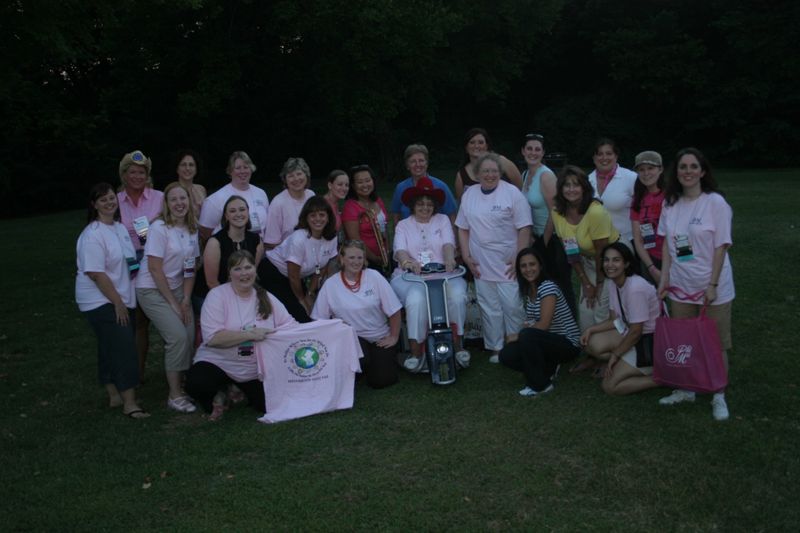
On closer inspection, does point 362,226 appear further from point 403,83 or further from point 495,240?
point 403,83

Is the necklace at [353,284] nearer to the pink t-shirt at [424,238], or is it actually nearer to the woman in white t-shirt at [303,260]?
the woman in white t-shirt at [303,260]

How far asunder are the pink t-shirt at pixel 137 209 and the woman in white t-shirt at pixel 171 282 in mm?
613

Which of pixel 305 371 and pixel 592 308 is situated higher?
pixel 592 308

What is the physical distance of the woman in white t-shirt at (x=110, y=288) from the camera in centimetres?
550

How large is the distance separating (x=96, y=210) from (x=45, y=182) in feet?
80.7

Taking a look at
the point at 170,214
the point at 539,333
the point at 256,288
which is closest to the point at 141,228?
the point at 170,214

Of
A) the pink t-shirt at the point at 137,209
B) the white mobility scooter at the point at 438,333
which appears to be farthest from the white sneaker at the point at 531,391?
the pink t-shirt at the point at 137,209

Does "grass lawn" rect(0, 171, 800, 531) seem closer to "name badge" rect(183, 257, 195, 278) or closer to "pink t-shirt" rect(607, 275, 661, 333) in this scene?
"pink t-shirt" rect(607, 275, 661, 333)

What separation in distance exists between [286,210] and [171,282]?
1.31 m

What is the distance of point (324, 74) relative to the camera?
2505 cm

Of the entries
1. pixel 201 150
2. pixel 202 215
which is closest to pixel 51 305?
pixel 202 215

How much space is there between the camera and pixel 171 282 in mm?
5848

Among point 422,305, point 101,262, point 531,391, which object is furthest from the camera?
point 422,305

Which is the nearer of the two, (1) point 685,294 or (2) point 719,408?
(2) point 719,408
